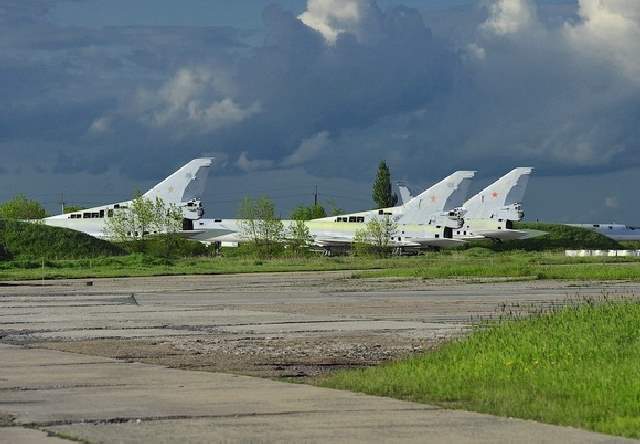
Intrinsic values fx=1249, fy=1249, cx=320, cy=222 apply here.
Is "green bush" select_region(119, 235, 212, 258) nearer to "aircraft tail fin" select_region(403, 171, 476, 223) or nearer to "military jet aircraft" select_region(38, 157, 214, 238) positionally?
"military jet aircraft" select_region(38, 157, 214, 238)

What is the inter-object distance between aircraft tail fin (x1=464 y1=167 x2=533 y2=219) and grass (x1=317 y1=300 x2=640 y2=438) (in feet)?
425

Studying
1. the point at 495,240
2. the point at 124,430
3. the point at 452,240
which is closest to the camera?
the point at 124,430

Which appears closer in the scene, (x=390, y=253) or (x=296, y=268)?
(x=296, y=268)

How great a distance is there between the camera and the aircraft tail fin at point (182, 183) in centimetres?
13038

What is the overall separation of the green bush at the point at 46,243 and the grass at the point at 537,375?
80435 mm

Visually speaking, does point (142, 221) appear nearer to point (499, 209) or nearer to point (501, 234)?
point (501, 234)

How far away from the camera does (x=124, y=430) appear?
11.9 m

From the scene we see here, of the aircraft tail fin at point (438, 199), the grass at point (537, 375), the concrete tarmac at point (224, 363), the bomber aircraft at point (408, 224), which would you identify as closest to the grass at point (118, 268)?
the concrete tarmac at point (224, 363)

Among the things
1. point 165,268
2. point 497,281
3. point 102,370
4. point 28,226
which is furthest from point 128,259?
point 102,370

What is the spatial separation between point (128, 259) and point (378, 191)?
114563mm

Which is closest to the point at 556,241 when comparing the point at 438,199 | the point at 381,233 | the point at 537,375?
the point at 438,199

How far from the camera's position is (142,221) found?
401 ft

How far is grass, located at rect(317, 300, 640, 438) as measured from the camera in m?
12.8

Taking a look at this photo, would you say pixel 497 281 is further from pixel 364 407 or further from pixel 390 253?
pixel 390 253
